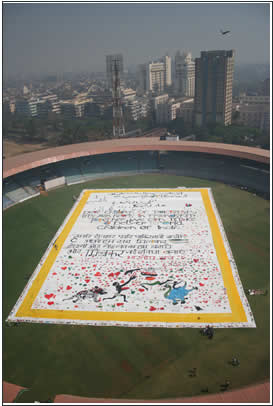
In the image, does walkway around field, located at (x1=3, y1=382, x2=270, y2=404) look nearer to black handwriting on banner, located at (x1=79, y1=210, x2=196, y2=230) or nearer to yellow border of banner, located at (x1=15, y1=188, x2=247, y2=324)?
yellow border of banner, located at (x1=15, y1=188, x2=247, y2=324)

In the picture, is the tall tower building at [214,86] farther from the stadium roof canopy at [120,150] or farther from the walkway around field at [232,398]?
the walkway around field at [232,398]

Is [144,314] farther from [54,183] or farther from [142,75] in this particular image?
[142,75]

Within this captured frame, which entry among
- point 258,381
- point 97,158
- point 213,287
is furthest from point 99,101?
point 258,381

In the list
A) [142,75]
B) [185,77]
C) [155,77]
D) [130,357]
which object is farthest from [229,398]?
[155,77]

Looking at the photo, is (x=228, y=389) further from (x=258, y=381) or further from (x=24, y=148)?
(x=24, y=148)

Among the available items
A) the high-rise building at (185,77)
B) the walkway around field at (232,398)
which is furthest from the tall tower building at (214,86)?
the walkway around field at (232,398)
